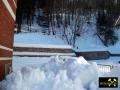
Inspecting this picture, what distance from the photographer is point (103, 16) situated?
2419 inches

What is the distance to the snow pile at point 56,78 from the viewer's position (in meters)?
10.8

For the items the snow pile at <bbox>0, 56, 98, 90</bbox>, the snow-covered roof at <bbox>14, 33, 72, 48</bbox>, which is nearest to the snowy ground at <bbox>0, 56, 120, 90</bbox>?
the snow pile at <bbox>0, 56, 98, 90</bbox>

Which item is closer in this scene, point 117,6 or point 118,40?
point 118,40

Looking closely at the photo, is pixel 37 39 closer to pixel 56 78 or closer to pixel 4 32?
pixel 4 32

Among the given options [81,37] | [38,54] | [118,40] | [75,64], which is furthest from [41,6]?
[75,64]

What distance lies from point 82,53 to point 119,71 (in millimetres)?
29552

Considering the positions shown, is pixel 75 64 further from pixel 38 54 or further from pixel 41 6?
pixel 41 6

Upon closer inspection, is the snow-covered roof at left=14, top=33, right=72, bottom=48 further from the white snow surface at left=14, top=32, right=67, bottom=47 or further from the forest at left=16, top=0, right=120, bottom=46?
the forest at left=16, top=0, right=120, bottom=46

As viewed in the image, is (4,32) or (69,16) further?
(69,16)

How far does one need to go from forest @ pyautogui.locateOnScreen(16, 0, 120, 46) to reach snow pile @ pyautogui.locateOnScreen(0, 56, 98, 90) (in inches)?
1517

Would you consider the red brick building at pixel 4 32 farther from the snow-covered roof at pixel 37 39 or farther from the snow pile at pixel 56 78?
the snow-covered roof at pixel 37 39

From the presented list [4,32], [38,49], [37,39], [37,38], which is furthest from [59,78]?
[37,38]

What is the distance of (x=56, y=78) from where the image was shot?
11.0 m

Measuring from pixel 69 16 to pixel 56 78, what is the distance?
163ft
